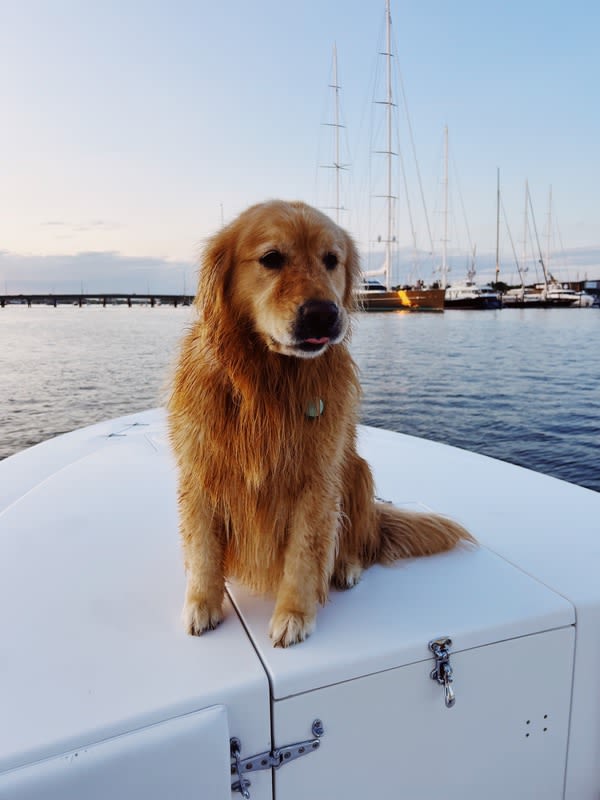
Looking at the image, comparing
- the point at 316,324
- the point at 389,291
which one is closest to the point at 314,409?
the point at 316,324

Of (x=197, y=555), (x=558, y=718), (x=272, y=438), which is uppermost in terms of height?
(x=272, y=438)

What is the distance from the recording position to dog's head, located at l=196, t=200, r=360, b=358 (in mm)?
1353

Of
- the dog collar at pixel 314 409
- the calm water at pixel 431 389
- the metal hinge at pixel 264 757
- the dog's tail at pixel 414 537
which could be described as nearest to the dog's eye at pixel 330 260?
the dog collar at pixel 314 409

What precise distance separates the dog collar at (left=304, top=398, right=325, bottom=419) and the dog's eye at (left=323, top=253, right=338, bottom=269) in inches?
14.7

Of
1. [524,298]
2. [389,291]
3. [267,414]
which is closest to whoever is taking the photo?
[267,414]

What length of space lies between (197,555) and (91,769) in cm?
Answer: 62

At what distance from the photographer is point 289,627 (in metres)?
1.41

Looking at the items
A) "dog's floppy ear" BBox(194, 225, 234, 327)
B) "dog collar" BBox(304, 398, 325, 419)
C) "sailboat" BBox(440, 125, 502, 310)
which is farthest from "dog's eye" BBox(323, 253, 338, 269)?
"sailboat" BBox(440, 125, 502, 310)

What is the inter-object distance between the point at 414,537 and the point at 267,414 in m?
0.79

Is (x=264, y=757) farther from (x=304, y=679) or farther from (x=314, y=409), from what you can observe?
(x=314, y=409)

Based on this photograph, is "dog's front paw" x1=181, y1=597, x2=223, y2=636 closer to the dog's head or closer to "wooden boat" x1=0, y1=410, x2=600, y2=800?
"wooden boat" x1=0, y1=410, x2=600, y2=800

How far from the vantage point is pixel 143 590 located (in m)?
1.66

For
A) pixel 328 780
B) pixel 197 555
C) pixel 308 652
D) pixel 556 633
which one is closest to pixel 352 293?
pixel 197 555

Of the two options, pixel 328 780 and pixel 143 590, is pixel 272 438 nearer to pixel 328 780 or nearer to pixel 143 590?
pixel 143 590
